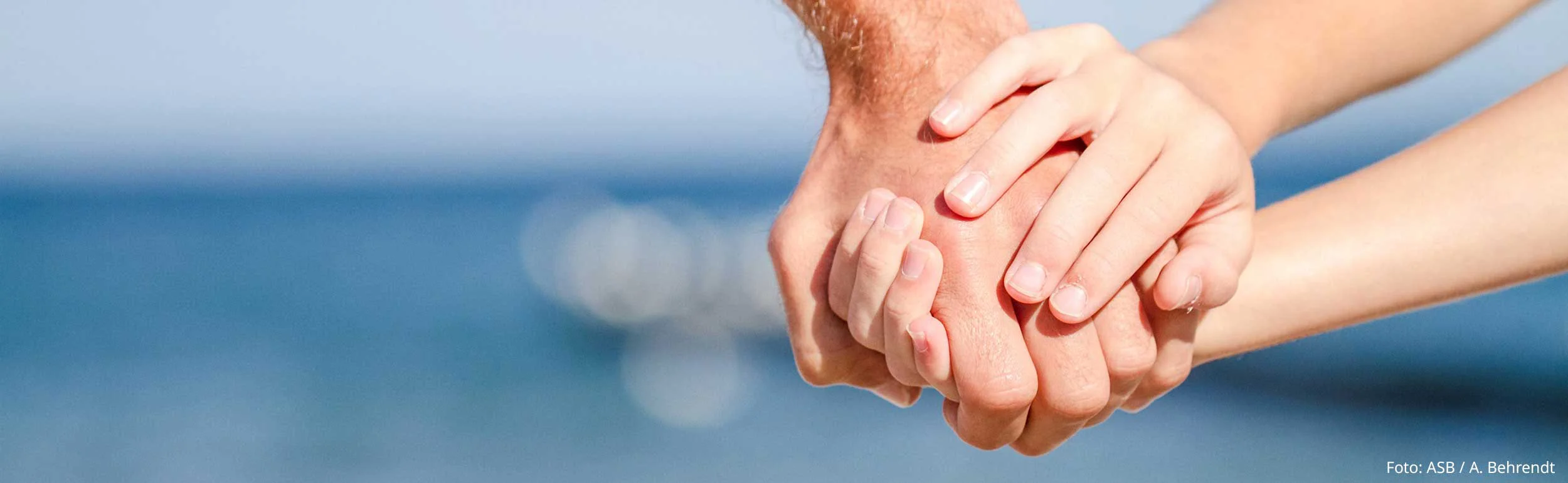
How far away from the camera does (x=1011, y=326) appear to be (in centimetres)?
147

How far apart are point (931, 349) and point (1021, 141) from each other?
296mm

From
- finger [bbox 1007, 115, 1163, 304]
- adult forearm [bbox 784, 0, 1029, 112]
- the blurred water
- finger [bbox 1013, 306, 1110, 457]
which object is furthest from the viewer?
the blurred water

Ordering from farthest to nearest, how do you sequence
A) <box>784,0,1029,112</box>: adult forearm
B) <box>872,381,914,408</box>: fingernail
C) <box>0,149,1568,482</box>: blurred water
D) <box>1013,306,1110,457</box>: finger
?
<box>0,149,1568,482</box>: blurred water, <box>872,381,914,408</box>: fingernail, <box>784,0,1029,112</box>: adult forearm, <box>1013,306,1110,457</box>: finger

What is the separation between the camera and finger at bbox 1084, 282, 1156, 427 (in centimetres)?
150

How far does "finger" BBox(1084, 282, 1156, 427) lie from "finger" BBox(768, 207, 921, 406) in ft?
1.17

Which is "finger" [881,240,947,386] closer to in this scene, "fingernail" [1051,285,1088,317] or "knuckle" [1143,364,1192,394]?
"fingernail" [1051,285,1088,317]

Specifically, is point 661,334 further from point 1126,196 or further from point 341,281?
point 1126,196

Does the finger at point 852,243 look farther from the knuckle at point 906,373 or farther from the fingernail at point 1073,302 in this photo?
the fingernail at point 1073,302

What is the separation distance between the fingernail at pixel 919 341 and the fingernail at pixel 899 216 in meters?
0.14

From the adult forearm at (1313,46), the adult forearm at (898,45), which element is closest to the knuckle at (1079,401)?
the adult forearm at (898,45)

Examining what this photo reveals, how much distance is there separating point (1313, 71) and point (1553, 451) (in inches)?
210

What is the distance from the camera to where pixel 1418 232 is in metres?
1.54

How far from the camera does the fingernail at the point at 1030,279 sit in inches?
54.1

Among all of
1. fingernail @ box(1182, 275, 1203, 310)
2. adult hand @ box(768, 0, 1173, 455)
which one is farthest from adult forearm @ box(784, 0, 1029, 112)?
fingernail @ box(1182, 275, 1203, 310)
